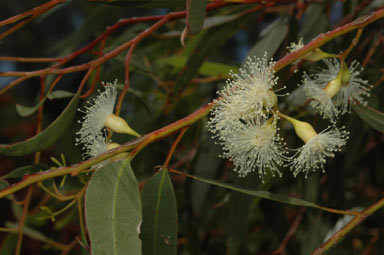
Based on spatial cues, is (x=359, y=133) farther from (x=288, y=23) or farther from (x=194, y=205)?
(x=194, y=205)

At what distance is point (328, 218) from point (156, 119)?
64 cm

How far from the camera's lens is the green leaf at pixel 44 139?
3.22ft

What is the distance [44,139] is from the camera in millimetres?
1015

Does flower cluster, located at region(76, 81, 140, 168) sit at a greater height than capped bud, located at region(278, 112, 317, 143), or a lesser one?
greater

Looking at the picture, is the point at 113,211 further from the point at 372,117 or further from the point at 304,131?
the point at 372,117

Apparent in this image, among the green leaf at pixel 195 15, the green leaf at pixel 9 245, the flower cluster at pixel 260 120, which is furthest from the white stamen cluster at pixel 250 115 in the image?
the green leaf at pixel 9 245

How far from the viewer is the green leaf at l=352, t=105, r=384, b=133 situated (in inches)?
38.9

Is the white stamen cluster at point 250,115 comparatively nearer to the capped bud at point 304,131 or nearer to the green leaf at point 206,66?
the capped bud at point 304,131

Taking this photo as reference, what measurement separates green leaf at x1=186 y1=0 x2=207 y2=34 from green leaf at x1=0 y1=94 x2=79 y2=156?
0.35 m

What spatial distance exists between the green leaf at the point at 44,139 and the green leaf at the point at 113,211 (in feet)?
0.76

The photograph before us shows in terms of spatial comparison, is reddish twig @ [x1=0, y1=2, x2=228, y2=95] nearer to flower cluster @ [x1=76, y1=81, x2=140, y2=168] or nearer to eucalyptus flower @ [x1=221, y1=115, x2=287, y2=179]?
flower cluster @ [x1=76, y1=81, x2=140, y2=168]

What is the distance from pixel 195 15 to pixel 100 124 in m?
0.33

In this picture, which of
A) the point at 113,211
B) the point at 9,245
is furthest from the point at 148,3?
the point at 9,245

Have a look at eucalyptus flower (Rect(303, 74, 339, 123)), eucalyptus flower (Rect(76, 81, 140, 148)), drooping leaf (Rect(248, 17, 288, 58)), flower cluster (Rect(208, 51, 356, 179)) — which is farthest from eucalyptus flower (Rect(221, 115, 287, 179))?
drooping leaf (Rect(248, 17, 288, 58))
